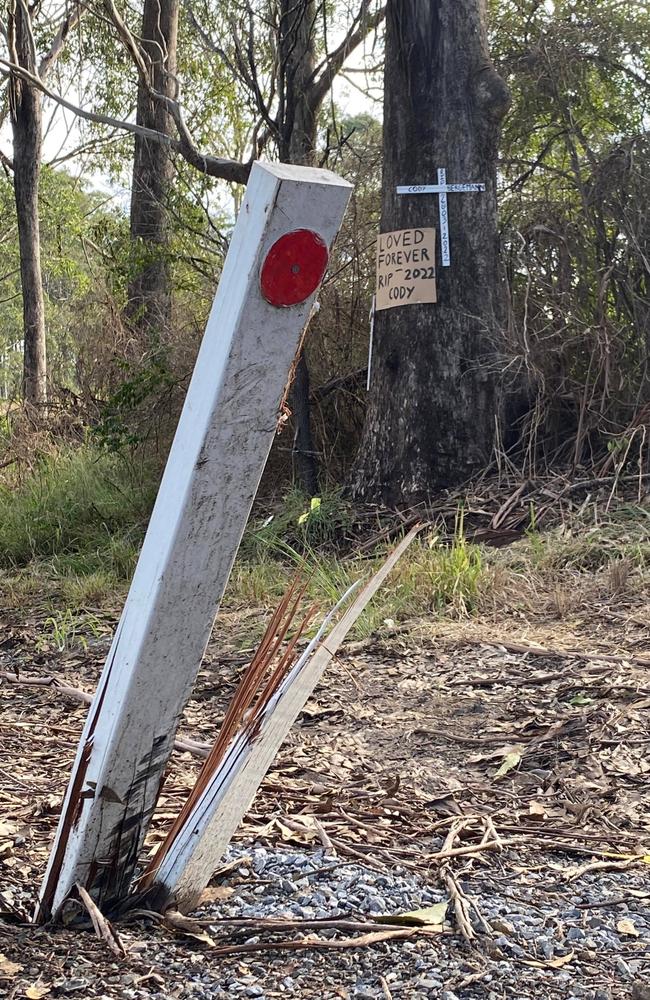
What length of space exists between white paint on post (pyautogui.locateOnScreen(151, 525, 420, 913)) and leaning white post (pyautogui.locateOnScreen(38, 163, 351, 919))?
84mm

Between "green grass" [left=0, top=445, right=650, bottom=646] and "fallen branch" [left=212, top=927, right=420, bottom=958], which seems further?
"green grass" [left=0, top=445, right=650, bottom=646]

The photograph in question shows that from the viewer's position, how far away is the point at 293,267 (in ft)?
4.98

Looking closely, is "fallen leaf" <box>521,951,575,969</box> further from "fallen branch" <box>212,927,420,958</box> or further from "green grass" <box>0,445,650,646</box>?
"green grass" <box>0,445,650,646</box>

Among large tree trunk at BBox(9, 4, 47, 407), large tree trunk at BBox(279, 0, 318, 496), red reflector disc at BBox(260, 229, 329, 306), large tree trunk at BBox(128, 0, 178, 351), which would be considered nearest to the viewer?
red reflector disc at BBox(260, 229, 329, 306)

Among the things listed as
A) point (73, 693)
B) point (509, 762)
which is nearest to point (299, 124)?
point (73, 693)

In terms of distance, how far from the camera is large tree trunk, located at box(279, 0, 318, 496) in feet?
20.3

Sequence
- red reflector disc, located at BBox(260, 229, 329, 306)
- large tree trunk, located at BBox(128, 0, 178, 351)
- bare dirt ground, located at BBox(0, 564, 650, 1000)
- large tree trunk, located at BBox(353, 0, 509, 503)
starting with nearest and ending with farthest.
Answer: red reflector disc, located at BBox(260, 229, 329, 306)
bare dirt ground, located at BBox(0, 564, 650, 1000)
large tree trunk, located at BBox(353, 0, 509, 503)
large tree trunk, located at BBox(128, 0, 178, 351)

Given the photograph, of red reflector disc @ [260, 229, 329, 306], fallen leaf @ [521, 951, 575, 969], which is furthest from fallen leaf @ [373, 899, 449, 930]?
red reflector disc @ [260, 229, 329, 306]

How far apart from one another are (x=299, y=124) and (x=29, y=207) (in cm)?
714

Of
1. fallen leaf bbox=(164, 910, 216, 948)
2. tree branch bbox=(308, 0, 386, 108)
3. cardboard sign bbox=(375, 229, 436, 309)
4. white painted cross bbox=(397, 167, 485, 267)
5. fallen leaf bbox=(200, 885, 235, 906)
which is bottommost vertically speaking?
fallen leaf bbox=(200, 885, 235, 906)

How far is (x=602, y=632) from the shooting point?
4.05 meters

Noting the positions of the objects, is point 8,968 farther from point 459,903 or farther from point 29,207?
point 29,207

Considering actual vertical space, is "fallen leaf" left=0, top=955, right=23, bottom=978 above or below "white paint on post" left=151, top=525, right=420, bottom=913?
below

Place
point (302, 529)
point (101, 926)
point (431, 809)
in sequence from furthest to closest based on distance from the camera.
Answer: point (302, 529) → point (431, 809) → point (101, 926)
